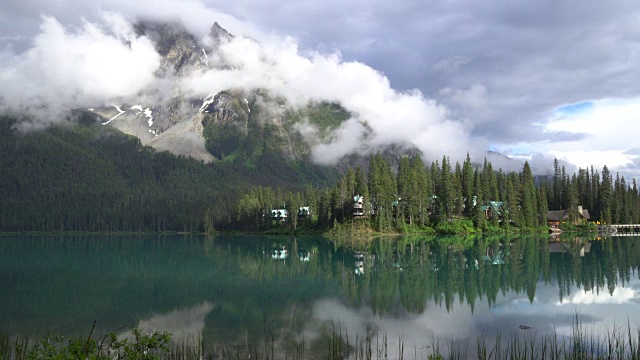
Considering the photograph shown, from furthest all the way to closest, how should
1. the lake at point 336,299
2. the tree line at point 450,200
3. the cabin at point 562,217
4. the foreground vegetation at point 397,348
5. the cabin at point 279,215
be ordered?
A: the cabin at point 279,215, the cabin at point 562,217, the tree line at point 450,200, the lake at point 336,299, the foreground vegetation at point 397,348

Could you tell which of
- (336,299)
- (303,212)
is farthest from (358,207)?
(336,299)

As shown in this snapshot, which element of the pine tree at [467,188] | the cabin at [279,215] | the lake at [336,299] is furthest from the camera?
the cabin at [279,215]

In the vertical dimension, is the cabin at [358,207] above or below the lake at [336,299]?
above

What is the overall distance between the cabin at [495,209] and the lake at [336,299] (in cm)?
6776

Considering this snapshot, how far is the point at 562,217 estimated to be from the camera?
147 metres

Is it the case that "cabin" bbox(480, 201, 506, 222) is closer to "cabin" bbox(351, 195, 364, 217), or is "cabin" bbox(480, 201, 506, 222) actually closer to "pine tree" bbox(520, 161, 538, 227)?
"pine tree" bbox(520, 161, 538, 227)

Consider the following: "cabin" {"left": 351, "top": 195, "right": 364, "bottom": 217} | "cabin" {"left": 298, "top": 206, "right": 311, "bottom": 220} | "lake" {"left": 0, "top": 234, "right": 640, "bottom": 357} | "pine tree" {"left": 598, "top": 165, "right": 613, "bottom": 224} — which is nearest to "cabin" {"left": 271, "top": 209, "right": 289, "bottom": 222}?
"cabin" {"left": 298, "top": 206, "right": 311, "bottom": 220}

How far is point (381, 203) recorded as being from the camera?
124 m

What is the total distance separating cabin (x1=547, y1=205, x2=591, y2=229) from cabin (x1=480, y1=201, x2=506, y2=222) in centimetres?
1835

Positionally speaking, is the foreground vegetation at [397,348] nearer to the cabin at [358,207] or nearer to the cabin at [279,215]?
the cabin at [358,207]

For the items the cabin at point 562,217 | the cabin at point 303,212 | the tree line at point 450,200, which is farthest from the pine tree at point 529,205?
the cabin at point 303,212

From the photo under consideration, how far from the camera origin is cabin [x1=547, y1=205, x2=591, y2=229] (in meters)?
144

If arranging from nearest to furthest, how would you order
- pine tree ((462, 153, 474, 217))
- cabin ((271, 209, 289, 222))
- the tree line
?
the tree line < pine tree ((462, 153, 474, 217)) < cabin ((271, 209, 289, 222))

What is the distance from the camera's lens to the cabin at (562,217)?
143900 millimetres
